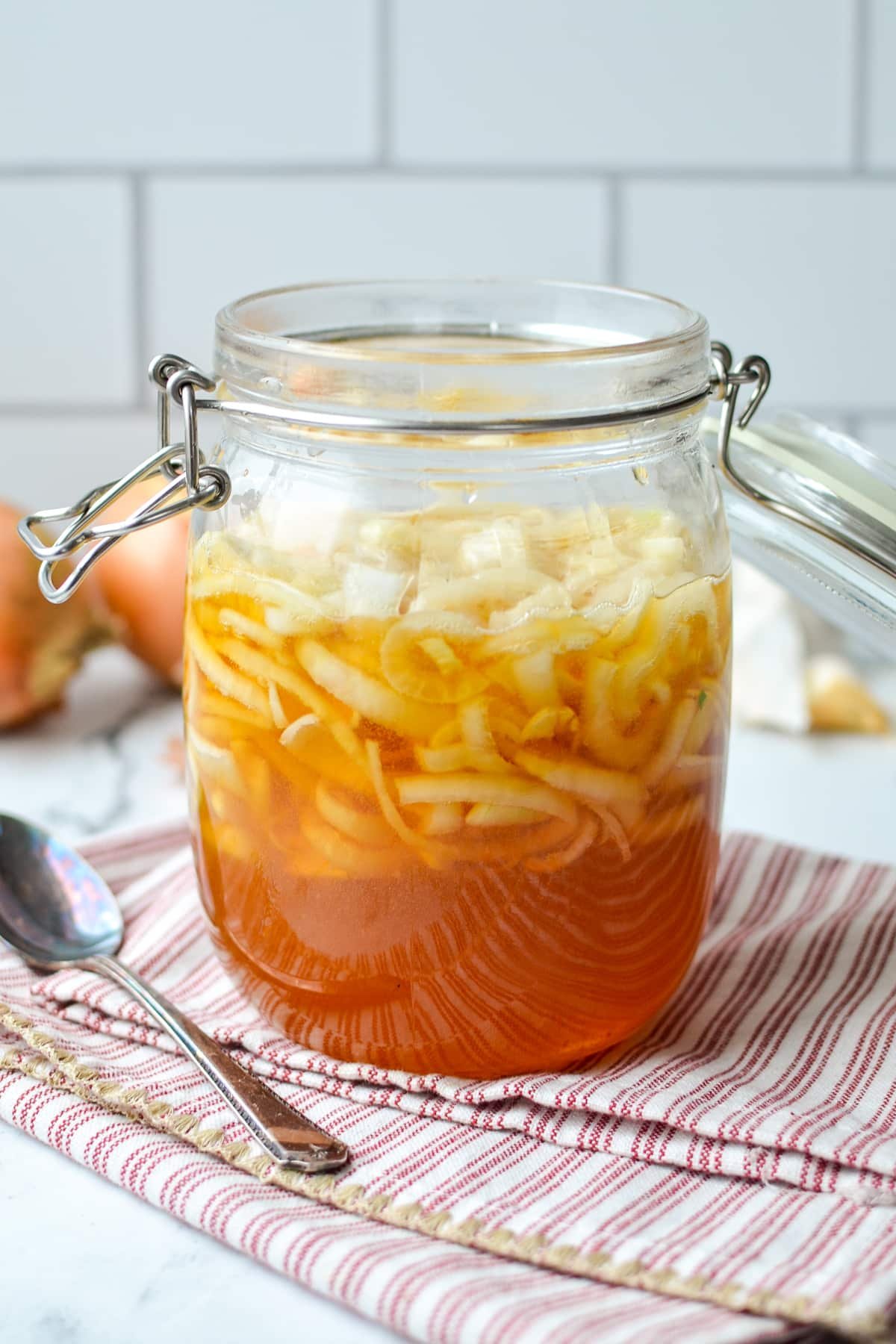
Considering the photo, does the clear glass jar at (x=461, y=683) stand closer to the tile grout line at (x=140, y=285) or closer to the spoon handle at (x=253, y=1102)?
the spoon handle at (x=253, y=1102)

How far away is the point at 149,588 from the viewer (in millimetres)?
1052

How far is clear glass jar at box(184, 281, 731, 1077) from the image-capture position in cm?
52

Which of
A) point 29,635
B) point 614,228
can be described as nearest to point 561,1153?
point 29,635

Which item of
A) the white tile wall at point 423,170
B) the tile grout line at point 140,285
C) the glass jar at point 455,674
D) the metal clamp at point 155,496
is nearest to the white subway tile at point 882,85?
the white tile wall at point 423,170

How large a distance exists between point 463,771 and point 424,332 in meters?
0.24

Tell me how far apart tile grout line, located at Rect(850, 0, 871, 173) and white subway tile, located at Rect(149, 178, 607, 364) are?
0.20m

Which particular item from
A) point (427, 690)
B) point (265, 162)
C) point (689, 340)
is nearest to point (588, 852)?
point (427, 690)

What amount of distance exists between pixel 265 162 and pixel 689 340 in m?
0.72

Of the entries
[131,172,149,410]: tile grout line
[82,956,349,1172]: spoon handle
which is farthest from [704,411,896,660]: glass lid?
[131,172,149,410]: tile grout line

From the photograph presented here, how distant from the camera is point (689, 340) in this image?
553mm

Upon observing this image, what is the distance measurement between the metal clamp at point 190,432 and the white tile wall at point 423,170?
2.15 feet

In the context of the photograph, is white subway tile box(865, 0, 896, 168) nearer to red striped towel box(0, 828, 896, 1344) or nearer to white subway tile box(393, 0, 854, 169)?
white subway tile box(393, 0, 854, 169)

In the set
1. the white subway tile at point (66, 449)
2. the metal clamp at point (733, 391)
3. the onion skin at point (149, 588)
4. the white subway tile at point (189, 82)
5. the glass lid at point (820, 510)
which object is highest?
the white subway tile at point (189, 82)

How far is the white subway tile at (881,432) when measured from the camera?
1.28 metres
